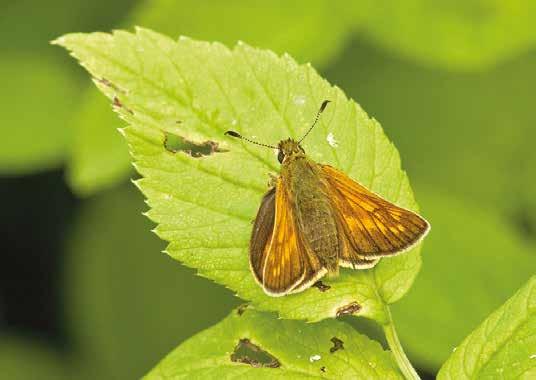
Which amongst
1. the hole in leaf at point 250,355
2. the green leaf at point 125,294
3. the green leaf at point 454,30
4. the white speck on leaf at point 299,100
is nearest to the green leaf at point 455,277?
the green leaf at point 454,30

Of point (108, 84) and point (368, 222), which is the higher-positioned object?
point (368, 222)

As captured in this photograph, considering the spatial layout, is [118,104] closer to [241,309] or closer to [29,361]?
[241,309]

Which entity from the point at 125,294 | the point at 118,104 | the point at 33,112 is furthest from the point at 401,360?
the point at 33,112

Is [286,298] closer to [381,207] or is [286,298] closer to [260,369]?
[260,369]

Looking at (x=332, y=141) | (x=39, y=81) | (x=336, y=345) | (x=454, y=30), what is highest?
(x=454, y=30)

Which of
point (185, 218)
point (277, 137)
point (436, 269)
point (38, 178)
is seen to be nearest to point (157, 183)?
point (185, 218)

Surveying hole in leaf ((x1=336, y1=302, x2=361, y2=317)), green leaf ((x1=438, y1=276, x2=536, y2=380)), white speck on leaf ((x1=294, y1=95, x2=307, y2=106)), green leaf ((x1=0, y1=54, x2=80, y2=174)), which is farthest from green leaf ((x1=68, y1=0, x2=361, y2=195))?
green leaf ((x1=438, y1=276, x2=536, y2=380))
